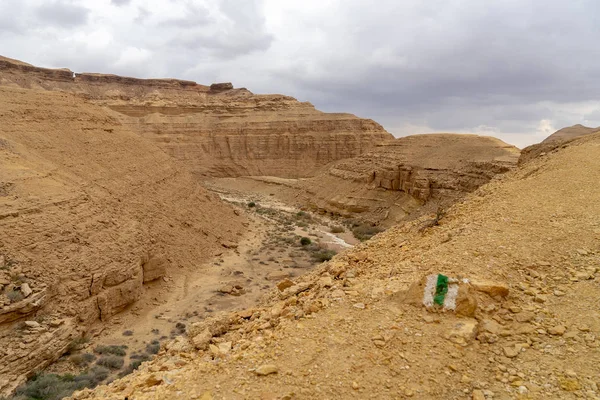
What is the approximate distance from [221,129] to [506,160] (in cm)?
4341

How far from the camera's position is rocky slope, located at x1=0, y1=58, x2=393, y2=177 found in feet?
180

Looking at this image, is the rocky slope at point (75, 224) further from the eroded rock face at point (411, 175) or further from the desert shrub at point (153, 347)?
the eroded rock face at point (411, 175)

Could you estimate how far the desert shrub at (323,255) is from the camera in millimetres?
19703

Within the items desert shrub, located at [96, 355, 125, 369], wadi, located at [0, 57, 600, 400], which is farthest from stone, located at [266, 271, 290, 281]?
desert shrub, located at [96, 355, 125, 369]

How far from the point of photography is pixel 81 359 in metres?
9.98

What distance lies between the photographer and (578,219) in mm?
6172

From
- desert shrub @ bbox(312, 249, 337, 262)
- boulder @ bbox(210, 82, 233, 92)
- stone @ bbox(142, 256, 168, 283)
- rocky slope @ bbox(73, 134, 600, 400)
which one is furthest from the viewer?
boulder @ bbox(210, 82, 233, 92)

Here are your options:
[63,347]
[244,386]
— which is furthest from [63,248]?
[244,386]

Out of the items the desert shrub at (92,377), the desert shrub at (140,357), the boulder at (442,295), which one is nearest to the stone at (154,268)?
the desert shrub at (140,357)

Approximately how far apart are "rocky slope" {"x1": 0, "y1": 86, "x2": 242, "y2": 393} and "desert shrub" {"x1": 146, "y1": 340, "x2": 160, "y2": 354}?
5.92 ft

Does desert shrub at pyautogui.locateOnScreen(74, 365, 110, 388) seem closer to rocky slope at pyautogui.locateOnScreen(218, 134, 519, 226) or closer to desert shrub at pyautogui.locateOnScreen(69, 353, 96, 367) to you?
desert shrub at pyautogui.locateOnScreen(69, 353, 96, 367)

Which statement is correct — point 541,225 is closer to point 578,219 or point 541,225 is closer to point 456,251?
point 578,219

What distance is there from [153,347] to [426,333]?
30.0ft

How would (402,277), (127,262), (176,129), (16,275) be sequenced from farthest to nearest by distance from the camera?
(176,129) → (127,262) → (16,275) → (402,277)
